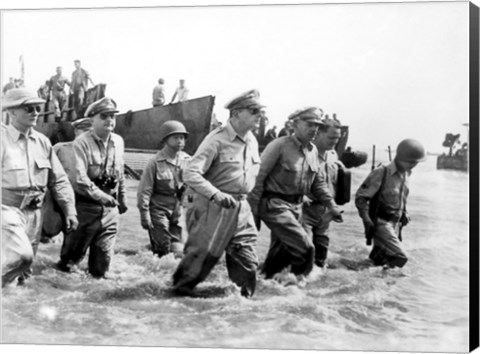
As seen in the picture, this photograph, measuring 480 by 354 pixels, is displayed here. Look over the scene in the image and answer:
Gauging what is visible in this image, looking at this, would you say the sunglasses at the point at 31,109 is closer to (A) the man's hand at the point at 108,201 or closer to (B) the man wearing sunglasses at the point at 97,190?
(B) the man wearing sunglasses at the point at 97,190

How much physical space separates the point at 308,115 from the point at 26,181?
2.24 metres

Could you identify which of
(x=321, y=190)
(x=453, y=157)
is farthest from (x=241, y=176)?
(x=453, y=157)

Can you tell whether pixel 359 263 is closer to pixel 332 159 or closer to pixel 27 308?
pixel 332 159

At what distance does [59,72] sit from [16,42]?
17.4 inches

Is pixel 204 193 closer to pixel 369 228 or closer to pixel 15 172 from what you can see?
pixel 369 228

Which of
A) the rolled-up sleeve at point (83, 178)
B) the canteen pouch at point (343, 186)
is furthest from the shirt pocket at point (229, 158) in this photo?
the rolled-up sleeve at point (83, 178)

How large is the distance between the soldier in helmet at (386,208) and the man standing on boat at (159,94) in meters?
1.66

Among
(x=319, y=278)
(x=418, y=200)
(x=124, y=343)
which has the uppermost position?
(x=418, y=200)

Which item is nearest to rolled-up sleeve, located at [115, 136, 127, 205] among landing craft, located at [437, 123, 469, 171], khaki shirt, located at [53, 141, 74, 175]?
khaki shirt, located at [53, 141, 74, 175]

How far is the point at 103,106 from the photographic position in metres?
7.60

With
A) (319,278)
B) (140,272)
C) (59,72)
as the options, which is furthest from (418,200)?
(59,72)

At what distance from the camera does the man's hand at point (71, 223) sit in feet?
24.9

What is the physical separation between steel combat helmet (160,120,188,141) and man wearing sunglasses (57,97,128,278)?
13.0 inches

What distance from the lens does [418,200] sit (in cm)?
727
